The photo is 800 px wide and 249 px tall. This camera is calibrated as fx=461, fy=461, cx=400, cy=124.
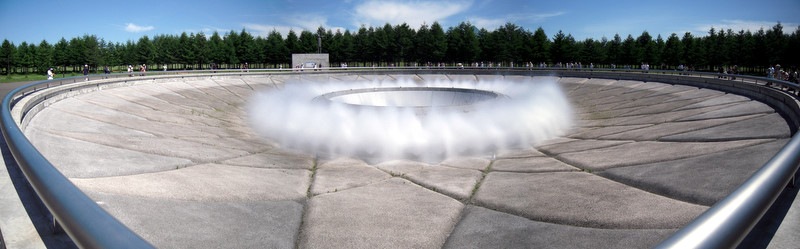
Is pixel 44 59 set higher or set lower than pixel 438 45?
lower

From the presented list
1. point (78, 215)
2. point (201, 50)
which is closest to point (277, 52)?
point (201, 50)

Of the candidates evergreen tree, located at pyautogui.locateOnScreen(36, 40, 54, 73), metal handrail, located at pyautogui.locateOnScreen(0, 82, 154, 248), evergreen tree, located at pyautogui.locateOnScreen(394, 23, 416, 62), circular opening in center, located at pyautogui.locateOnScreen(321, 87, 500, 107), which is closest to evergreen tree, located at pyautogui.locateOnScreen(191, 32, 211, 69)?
evergreen tree, located at pyautogui.locateOnScreen(36, 40, 54, 73)

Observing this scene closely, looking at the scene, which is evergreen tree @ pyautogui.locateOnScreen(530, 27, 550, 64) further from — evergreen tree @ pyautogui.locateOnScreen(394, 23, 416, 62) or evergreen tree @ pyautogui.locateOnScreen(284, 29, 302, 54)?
evergreen tree @ pyautogui.locateOnScreen(284, 29, 302, 54)

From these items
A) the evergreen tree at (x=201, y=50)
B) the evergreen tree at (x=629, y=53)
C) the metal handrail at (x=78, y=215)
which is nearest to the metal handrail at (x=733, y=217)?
the metal handrail at (x=78, y=215)

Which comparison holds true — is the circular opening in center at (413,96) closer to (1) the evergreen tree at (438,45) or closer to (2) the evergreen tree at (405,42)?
(1) the evergreen tree at (438,45)

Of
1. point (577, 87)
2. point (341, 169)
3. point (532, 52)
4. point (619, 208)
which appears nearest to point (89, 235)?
point (619, 208)

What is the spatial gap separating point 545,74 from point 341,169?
38.4 metres

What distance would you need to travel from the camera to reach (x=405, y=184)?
12.4 metres

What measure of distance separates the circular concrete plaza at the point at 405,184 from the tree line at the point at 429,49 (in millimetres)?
88500

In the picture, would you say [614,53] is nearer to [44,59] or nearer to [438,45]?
A: [438,45]

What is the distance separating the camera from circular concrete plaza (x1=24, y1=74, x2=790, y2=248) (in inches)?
304

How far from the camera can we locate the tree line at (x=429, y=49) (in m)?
110

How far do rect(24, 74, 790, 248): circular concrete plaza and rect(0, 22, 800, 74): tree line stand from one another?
88.5 metres

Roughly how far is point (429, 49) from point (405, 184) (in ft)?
351
